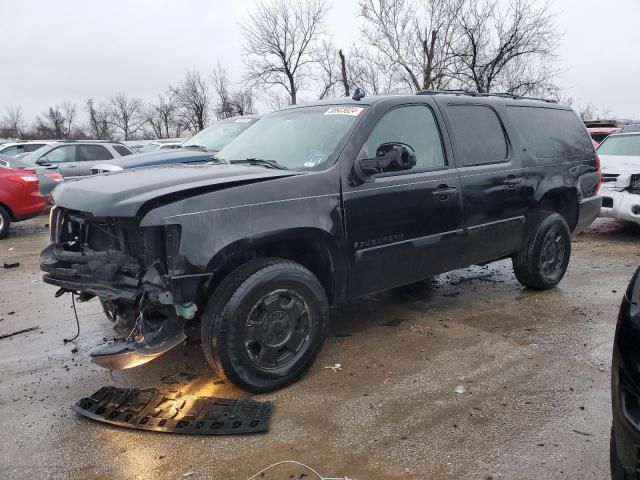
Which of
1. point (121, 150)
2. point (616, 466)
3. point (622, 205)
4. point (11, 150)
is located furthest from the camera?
point (11, 150)

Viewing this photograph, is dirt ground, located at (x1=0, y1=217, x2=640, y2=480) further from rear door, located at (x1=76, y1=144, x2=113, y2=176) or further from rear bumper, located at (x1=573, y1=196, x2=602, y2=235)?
rear door, located at (x1=76, y1=144, x2=113, y2=176)

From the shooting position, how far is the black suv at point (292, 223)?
10.3 ft

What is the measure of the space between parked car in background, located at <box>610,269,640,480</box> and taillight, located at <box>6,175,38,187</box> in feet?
34.7

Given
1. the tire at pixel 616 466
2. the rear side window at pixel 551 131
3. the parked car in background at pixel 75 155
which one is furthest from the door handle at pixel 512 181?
the parked car in background at pixel 75 155

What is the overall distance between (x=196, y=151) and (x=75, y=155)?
7.02 m

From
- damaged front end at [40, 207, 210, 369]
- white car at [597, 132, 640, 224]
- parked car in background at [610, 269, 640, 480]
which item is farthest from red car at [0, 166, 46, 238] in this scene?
parked car in background at [610, 269, 640, 480]

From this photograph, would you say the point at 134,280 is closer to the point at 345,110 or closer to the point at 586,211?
the point at 345,110

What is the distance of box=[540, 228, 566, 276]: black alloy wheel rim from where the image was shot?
5.47 meters

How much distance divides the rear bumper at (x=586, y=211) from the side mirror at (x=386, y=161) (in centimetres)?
290

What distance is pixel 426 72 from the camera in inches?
1033

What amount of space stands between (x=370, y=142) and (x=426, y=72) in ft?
79.0

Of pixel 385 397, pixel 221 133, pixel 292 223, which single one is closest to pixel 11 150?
pixel 221 133

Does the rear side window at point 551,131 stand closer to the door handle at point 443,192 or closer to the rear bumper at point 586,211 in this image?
the rear bumper at point 586,211

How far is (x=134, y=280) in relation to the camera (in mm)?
3176
